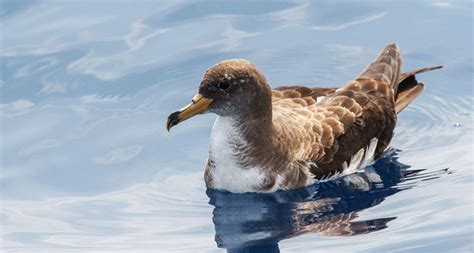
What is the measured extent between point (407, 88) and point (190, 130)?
7.96 ft

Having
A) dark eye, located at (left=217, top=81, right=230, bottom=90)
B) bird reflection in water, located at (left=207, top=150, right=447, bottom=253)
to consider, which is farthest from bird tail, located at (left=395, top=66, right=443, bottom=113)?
dark eye, located at (left=217, top=81, right=230, bottom=90)

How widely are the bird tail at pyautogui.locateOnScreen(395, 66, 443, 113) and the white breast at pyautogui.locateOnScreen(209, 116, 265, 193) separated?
7.30ft

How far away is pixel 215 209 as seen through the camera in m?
12.8

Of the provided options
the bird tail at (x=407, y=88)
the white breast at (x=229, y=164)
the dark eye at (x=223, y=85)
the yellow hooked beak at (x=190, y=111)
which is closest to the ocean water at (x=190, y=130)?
the white breast at (x=229, y=164)

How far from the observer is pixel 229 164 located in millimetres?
12570

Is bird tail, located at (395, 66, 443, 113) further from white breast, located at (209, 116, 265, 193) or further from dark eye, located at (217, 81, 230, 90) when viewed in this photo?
dark eye, located at (217, 81, 230, 90)

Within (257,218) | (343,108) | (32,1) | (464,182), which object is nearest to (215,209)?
(257,218)

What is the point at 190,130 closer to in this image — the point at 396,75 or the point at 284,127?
the point at 284,127

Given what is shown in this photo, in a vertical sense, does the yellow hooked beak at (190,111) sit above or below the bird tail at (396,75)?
below

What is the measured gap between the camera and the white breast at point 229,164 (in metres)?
12.5

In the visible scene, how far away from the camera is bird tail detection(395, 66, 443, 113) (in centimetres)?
1413

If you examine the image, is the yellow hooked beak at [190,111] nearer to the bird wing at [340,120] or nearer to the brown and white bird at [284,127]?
the brown and white bird at [284,127]

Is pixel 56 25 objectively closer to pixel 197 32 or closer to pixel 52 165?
pixel 197 32

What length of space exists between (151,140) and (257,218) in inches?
88.2
